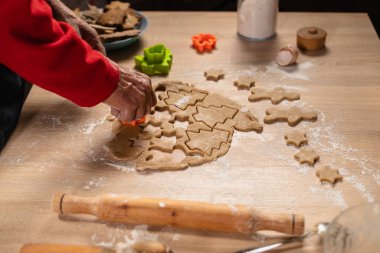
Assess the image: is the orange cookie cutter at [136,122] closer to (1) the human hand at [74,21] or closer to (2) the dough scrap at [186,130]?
(2) the dough scrap at [186,130]

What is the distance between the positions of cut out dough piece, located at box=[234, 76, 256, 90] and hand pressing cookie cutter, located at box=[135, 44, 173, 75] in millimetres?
208

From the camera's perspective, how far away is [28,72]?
0.90 meters

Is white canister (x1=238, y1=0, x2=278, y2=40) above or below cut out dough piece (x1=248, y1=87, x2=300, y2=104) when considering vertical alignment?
above

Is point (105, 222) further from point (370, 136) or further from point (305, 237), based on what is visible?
point (370, 136)

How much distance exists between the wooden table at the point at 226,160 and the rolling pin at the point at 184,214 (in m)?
0.02

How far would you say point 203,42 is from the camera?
1412mm

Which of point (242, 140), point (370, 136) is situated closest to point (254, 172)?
point (242, 140)

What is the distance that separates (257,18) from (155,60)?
13.8 inches

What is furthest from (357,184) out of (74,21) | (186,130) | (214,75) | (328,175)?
(74,21)

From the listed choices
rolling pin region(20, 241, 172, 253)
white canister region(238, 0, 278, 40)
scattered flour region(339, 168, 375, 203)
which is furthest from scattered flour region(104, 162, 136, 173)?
white canister region(238, 0, 278, 40)

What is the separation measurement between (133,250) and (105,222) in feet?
0.44

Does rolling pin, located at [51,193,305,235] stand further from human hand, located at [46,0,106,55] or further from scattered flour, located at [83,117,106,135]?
human hand, located at [46,0,106,55]

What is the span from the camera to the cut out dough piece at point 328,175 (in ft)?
3.06

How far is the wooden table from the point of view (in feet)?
2.82
